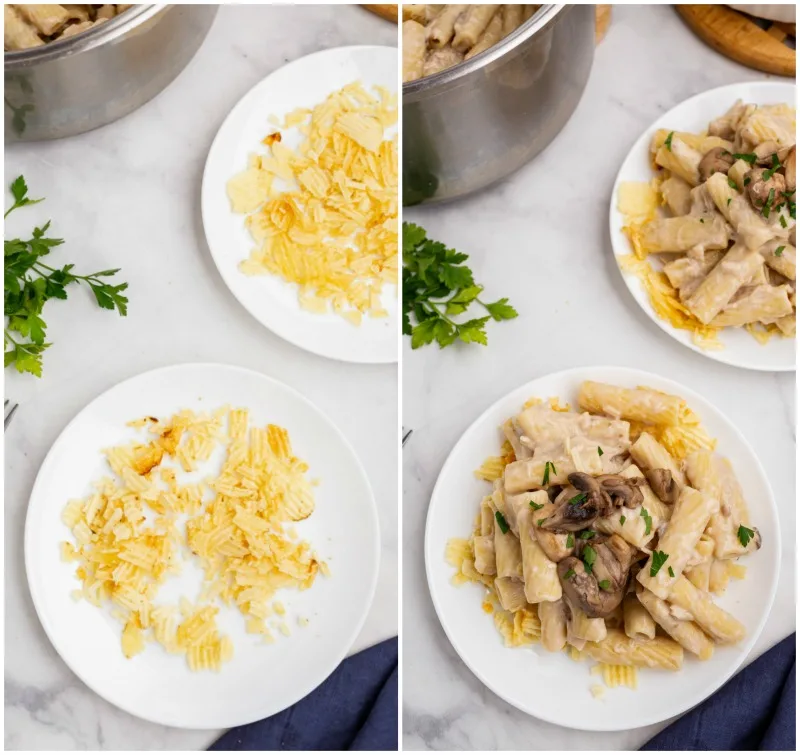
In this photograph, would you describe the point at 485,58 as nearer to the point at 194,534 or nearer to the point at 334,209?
the point at 334,209

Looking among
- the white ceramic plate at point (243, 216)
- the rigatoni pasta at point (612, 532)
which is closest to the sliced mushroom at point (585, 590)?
the rigatoni pasta at point (612, 532)

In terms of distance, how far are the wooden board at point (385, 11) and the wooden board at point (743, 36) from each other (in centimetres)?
47

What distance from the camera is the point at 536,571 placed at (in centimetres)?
95

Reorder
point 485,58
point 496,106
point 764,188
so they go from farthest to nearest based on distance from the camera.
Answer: point 764,188
point 496,106
point 485,58

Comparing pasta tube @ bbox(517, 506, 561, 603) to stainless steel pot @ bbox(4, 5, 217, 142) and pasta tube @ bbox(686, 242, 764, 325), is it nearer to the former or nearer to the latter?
pasta tube @ bbox(686, 242, 764, 325)

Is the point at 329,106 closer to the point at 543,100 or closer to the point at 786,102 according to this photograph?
the point at 543,100

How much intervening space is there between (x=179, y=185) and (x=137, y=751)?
0.81m

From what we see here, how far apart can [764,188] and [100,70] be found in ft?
→ 2.80

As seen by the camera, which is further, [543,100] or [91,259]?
[91,259]

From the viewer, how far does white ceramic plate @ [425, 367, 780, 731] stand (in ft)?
3.39

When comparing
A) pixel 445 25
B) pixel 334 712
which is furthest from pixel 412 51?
pixel 334 712

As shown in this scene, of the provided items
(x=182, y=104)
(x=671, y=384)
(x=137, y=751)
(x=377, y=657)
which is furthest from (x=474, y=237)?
(x=137, y=751)

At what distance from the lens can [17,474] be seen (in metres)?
1.13

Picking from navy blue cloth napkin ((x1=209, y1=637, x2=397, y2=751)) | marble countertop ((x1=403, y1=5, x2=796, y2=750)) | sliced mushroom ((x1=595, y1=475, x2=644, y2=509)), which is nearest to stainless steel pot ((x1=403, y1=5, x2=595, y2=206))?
marble countertop ((x1=403, y1=5, x2=796, y2=750))
